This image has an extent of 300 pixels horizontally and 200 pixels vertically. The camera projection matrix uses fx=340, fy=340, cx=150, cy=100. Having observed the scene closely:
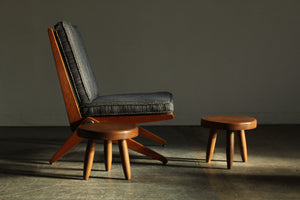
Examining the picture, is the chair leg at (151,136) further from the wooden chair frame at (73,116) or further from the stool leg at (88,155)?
the stool leg at (88,155)

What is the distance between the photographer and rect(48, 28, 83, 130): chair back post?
7.25 feet

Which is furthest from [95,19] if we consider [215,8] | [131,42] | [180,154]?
[180,154]

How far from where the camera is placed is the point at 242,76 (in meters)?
3.90

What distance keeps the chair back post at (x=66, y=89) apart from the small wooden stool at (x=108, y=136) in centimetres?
26

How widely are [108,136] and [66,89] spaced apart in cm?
57

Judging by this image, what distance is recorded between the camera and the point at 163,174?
206 centimetres

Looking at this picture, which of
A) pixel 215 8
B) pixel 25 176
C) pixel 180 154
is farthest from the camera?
pixel 215 8

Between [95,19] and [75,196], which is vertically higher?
[95,19]

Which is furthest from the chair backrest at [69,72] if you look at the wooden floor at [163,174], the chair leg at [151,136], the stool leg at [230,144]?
the stool leg at [230,144]

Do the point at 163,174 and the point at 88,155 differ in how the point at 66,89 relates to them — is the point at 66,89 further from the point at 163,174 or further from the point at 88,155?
the point at 163,174

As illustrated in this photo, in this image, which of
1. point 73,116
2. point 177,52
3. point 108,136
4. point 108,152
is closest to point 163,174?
point 108,152

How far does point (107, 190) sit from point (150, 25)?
2.45 m

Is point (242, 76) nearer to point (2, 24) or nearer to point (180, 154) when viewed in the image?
point (180, 154)

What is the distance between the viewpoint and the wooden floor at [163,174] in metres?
1.75
